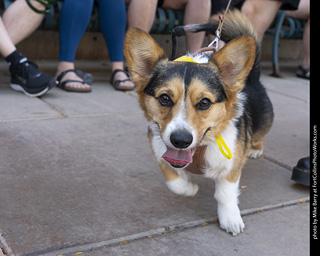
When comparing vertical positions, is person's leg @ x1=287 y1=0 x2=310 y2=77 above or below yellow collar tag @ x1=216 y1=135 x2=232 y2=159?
below

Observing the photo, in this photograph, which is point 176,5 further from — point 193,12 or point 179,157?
point 179,157

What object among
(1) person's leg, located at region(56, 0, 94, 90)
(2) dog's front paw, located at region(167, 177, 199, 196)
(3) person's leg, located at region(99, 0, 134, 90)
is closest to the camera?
(2) dog's front paw, located at region(167, 177, 199, 196)

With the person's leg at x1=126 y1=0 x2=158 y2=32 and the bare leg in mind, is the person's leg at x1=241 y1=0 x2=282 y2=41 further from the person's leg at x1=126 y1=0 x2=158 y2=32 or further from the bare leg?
the bare leg

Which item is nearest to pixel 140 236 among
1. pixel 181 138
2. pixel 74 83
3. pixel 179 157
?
pixel 179 157

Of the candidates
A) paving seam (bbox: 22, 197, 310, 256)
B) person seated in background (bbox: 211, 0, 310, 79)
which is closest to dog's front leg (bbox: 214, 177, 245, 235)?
paving seam (bbox: 22, 197, 310, 256)

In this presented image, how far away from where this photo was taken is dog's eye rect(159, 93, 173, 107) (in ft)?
7.62

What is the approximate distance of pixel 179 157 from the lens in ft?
7.46

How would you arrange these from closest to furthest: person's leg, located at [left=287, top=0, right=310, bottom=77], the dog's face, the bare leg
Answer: the dog's face, the bare leg, person's leg, located at [left=287, top=0, right=310, bottom=77]

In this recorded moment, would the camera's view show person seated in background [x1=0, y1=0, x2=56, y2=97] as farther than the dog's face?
Yes

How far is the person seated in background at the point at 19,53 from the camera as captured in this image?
173 inches

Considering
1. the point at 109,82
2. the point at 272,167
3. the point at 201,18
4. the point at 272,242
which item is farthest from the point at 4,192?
the point at 201,18

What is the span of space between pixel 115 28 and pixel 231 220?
3282mm

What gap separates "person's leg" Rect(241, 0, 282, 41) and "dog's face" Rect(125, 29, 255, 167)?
10.4 ft

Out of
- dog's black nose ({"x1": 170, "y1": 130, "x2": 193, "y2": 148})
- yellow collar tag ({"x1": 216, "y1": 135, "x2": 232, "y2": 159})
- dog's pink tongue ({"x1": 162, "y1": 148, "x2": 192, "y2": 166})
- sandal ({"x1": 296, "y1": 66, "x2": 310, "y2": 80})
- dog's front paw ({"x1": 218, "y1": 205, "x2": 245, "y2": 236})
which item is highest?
dog's black nose ({"x1": 170, "y1": 130, "x2": 193, "y2": 148})
